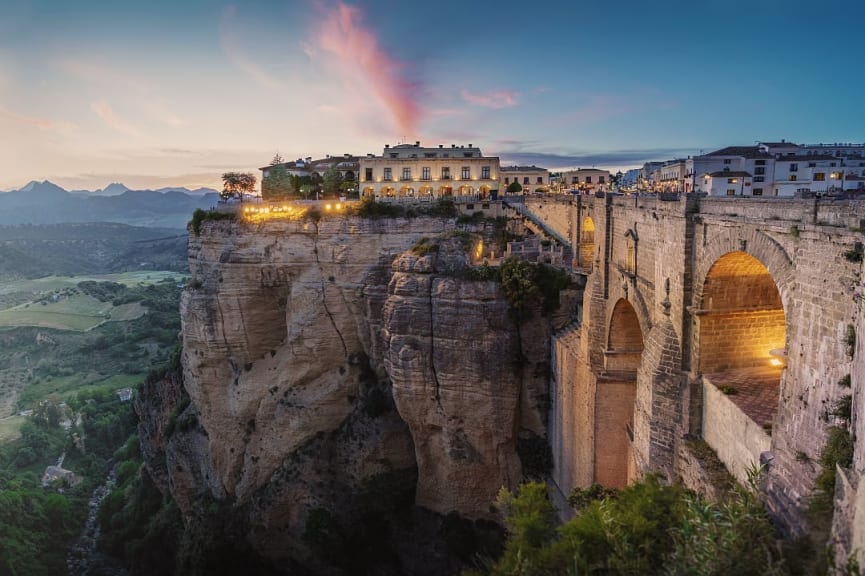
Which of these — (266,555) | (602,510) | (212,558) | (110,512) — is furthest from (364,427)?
(110,512)

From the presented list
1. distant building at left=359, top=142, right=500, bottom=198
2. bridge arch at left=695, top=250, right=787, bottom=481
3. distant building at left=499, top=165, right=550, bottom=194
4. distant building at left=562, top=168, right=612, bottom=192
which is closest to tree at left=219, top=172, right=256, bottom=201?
distant building at left=359, top=142, right=500, bottom=198

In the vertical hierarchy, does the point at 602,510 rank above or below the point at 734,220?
below

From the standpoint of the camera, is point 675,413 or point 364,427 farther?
point 364,427

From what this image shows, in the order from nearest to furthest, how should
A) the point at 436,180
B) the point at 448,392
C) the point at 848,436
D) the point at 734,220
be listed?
the point at 848,436 → the point at 734,220 → the point at 448,392 → the point at 436,180

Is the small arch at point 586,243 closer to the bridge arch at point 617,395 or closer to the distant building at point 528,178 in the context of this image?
the bridge arch at point 617,395

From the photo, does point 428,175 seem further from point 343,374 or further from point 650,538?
point 650,538

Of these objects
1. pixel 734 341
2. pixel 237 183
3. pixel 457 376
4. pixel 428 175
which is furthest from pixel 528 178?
pixel 734 341

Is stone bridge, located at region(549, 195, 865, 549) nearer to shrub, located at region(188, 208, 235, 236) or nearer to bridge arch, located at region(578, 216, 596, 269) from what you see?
bridge arch, located at region(578, 216, 596, 269)

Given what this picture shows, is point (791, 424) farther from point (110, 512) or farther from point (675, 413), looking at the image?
point (110, 512)

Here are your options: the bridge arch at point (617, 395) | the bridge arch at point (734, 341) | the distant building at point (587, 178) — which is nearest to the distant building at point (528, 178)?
the distant building at point (587, 178)
